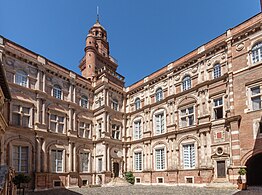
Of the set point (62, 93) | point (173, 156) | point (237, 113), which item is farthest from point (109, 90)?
point (237, 113)

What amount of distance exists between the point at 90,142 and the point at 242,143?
16.4m

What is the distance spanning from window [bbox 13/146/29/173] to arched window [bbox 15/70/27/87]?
234 inches

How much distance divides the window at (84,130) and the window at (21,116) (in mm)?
6476

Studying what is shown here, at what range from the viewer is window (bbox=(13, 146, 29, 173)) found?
21578 mm

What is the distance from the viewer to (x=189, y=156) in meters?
23.9

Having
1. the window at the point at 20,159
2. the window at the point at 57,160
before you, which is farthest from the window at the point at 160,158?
the window at the point at 20,159

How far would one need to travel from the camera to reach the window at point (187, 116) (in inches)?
970

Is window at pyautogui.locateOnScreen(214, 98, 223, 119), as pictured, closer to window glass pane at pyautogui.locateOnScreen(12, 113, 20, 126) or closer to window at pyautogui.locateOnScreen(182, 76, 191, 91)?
window at pyautogui.locateOnScreen(182, 76, 191, 91)

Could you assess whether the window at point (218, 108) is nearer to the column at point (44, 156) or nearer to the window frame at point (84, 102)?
the window frame at point (84, 102)

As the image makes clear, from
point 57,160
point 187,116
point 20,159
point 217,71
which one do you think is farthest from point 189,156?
point 20,159

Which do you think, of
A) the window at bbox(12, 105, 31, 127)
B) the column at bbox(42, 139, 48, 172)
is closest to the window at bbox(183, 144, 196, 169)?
the column at bbox(42, 139, 48, 172)

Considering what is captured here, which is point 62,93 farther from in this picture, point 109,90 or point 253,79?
point 253,79

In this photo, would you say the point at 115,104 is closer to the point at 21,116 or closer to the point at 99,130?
the point at 99,130

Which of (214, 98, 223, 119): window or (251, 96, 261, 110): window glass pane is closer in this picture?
(251, 96, 261, 110): window glass pane
